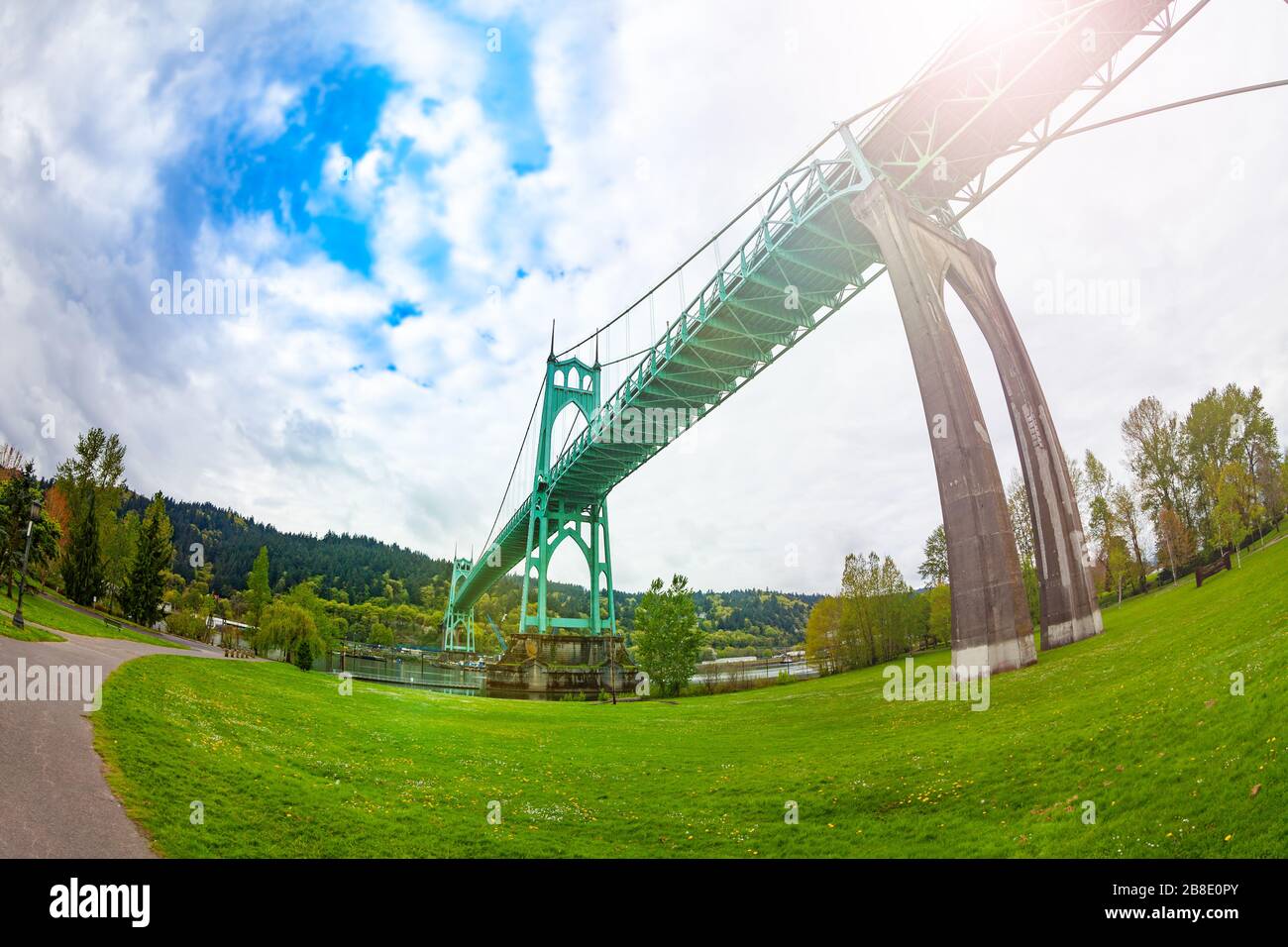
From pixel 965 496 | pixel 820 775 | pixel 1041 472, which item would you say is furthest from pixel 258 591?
pixel 1041 472

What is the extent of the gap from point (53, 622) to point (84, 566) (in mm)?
18336

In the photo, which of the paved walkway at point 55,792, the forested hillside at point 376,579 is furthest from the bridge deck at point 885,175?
the forested hillside at point 376,579

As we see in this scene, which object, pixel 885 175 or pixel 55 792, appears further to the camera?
pixel 885 175

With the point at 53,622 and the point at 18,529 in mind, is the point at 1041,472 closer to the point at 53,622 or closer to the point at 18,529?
the point at 53,622

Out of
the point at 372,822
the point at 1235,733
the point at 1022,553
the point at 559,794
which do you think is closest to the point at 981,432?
the point at 1235,733

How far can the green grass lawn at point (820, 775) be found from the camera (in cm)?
571

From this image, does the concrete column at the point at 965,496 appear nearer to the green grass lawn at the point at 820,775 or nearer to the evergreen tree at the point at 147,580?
the green grass lawn at the point at 820,775

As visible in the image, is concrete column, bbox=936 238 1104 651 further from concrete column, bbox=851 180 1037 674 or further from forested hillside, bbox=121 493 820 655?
forested hillside, bbox=121 493 820 655

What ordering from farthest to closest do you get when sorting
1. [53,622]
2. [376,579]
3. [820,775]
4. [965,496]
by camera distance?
[376,579], [53,622], [965,496], [820,775]

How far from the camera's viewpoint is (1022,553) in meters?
35.0

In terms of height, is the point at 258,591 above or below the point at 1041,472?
below

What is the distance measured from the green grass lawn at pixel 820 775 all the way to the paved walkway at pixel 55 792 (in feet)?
0.90

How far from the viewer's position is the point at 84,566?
4100 centimetres

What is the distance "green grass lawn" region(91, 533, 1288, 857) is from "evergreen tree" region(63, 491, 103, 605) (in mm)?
36721
